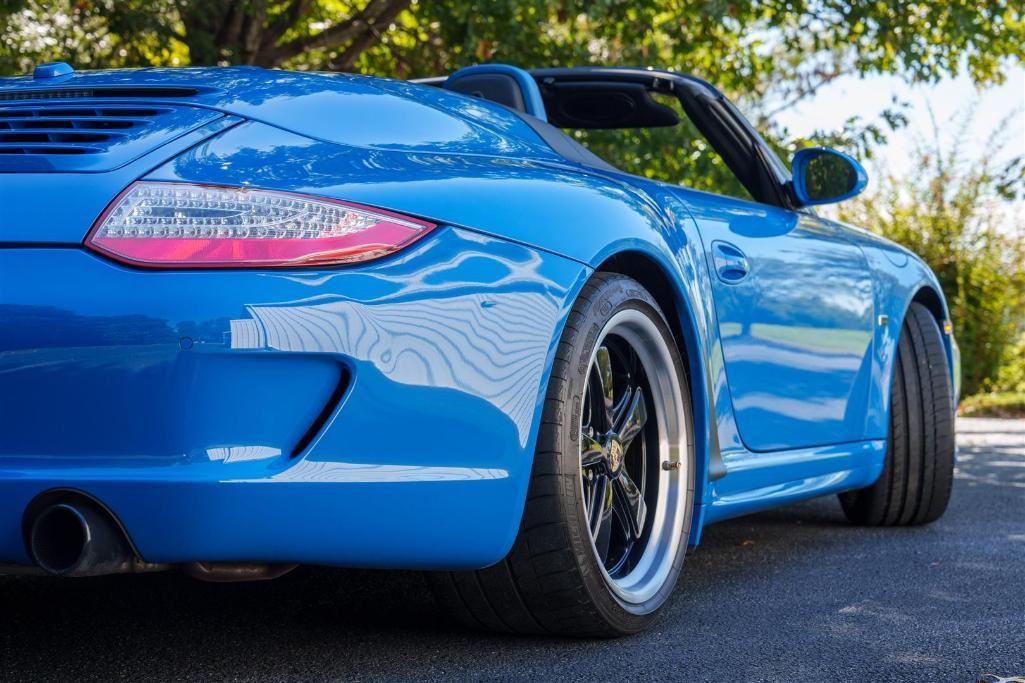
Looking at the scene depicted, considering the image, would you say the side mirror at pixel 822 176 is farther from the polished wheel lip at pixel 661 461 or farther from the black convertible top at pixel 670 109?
the polished wheel lip at pixel 661 461

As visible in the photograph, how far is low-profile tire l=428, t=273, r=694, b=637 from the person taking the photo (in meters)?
2.59

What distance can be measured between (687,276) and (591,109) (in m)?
1.50

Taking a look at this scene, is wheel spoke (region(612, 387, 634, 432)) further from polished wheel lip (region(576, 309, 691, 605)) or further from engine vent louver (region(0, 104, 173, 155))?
engine vent louver (region(0, 104, 173, 155))

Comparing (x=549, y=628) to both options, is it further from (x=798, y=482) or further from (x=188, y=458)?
(x=798, y=482)

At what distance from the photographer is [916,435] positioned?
4.66 m

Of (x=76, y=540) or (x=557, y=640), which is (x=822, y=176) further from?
(x=76, y=540)

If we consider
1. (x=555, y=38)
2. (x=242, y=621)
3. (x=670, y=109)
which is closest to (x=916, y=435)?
(x=670, y=109)

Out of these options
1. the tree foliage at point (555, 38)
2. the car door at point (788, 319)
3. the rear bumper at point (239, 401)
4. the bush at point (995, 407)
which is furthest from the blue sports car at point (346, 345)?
the bush at point (995, 407)

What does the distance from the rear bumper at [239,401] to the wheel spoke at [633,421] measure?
0.76 metres

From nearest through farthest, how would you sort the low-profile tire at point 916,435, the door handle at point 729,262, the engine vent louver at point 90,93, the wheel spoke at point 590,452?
1. the engine vent louver at point 90,93
2. the wheel spoke at point 590,452
3. the door handle at point 729,262
4. the low-profile tire at point 916,435

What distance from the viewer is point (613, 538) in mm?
3119

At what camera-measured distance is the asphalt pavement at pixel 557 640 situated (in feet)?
8.54

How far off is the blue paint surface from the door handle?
43cm

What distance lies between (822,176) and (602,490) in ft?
5.37
